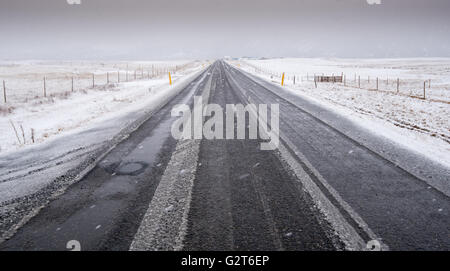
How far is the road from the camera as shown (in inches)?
115

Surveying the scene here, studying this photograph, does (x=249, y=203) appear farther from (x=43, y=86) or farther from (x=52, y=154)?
(x=43, y=86)

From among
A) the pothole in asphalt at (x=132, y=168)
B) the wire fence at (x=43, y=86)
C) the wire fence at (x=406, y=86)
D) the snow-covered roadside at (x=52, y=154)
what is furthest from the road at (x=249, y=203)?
the wire fence at (x=43, y=86)

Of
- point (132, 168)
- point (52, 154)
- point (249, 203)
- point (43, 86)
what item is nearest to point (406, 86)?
point (249, 203)

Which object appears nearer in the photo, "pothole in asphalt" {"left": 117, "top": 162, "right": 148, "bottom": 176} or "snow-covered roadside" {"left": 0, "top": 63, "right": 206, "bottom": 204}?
"snow-covered roadside" {"left": 0, "top": 63, "right": 206, "bottom": 204}

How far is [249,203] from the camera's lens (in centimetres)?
367

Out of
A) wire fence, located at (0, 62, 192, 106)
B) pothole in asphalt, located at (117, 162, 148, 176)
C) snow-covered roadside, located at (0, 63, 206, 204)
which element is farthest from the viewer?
wire fence, located at (0, 62, 192, 106)

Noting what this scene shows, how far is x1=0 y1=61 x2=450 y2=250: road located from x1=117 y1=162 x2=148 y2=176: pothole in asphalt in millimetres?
20

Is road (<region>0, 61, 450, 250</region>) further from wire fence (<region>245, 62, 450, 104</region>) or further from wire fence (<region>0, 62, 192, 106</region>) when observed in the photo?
wire fence (<region>0, 62, 192, 106</region>)

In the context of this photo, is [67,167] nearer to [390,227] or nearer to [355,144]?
[390,227]

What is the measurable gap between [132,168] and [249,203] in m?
2.54

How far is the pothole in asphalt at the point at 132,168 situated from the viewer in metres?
4.87

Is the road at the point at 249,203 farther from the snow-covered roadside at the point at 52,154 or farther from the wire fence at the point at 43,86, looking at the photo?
the wire fence at the point at 43,86

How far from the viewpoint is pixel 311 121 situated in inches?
355

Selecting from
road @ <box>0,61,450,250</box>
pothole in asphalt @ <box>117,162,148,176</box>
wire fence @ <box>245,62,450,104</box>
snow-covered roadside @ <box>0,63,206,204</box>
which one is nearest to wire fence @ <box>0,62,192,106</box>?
snow-covered roadside @ <box>0,63,206,204</box>
